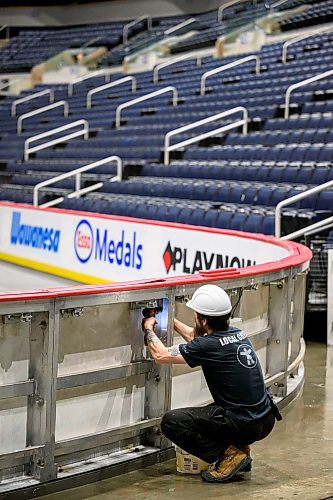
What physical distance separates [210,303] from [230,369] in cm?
33

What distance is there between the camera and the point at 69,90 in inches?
1075

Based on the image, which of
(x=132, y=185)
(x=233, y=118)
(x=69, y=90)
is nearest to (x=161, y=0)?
(x=69, y=90)

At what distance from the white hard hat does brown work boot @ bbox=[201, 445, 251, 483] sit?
68 centimetres

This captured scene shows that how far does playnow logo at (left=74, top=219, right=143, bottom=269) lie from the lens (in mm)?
11047

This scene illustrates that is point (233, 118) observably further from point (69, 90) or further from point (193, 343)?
point (193, 343)

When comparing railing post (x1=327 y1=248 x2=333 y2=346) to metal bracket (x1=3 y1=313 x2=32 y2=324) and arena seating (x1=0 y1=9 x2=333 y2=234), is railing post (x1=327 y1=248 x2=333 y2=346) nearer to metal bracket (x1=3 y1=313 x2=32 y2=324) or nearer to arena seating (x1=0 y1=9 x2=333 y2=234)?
arena seating (x1=0 y1=9 x2=333 y2=234)

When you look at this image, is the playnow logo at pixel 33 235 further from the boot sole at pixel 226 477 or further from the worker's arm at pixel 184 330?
the boot sole at pixel 226 477

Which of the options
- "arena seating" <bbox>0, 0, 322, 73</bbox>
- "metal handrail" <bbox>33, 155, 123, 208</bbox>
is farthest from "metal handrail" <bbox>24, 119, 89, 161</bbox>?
"arena seating" <bbox>0, 0, 322, 73</bbox>

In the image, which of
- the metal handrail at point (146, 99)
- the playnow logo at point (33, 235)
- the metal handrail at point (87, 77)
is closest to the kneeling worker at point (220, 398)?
the playnow logo at point (33, 235)

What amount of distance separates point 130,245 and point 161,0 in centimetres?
2201

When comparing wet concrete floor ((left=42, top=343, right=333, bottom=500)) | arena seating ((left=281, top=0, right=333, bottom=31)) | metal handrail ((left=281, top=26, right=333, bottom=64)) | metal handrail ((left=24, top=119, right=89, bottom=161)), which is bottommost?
wet concrete floor ((left=42, top=343, right=333, bottom=500))

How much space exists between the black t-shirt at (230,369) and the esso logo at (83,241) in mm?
7542

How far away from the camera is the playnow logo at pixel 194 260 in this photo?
912 cm

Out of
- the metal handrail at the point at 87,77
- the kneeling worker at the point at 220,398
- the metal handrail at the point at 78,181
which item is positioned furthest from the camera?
the metal handrail at the point at 87,77
